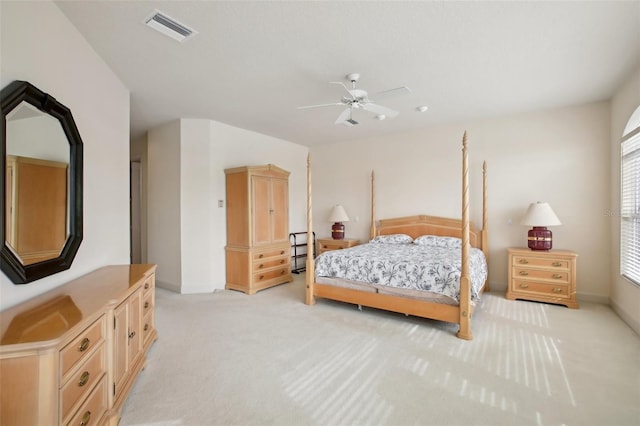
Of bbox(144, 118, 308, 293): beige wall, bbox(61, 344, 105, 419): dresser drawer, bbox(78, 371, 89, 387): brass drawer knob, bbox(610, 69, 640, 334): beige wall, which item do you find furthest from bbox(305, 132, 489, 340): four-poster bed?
bbox(78, 371, 89, 387): brass drawer knob

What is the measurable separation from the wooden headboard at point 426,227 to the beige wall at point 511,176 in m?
0.14

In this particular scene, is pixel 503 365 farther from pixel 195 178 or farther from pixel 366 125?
pixel 195 178

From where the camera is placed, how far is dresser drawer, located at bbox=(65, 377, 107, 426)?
141cm

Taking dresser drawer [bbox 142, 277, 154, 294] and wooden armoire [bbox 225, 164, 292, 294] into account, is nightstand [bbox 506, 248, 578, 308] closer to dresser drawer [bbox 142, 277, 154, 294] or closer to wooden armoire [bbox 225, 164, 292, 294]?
wooden armoire [bbox 225, 164, 292, 294]

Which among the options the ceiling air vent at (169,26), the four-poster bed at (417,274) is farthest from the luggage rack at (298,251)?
the ceiling air vent at (169,26)

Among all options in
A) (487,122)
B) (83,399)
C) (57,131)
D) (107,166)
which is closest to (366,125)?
(487,122)

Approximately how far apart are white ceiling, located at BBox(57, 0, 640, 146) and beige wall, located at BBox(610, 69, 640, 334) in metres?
0.17

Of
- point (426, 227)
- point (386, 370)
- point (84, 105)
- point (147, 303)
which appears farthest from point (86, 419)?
point (426, 227)

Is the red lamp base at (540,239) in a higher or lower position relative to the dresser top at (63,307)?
higher

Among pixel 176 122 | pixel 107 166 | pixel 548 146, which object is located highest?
pixel 176 122

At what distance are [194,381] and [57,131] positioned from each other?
2048mm

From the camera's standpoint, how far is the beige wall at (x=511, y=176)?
13.1 ft

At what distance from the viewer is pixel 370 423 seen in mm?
1771

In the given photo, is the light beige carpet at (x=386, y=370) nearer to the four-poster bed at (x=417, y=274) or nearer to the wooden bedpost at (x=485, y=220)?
the four-poster bed at (x=417, y=274)
